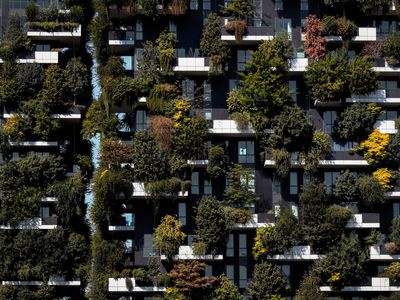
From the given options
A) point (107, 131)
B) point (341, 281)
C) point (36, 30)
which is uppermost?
point (36, 30)

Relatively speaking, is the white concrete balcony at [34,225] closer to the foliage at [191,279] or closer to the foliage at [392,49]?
the foliage at [191,279]

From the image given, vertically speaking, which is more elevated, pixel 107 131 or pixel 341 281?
pixel 107 131

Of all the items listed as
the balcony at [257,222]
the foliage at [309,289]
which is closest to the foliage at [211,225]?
the balcony at [257,222]

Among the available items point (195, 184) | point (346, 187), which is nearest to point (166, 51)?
point (195, 184)

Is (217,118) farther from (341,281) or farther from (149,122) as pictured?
(341,281)

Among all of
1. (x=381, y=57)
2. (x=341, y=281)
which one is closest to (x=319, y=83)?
(x=381, y=57)

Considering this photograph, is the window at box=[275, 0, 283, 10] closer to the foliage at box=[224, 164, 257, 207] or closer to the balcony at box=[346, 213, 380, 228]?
the foliage at box=[224, 164, 257, 207]

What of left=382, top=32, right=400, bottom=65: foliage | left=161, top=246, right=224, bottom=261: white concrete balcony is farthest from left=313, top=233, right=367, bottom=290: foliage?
left=382, top=32, right=400, bottom=65: foliage

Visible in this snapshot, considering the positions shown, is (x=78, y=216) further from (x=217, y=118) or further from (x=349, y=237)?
(x=349, y=237)
